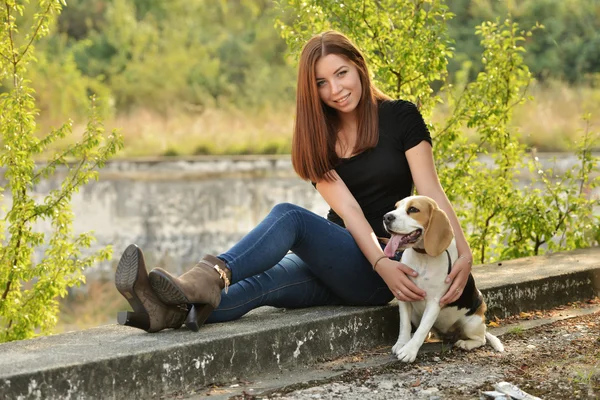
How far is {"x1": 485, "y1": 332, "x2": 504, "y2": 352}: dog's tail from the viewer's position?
3.85 meters

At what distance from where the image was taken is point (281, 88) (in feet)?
72.1

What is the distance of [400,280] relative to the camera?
3592mm

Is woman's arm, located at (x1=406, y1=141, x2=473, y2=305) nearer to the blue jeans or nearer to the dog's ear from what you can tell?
the dog's ear

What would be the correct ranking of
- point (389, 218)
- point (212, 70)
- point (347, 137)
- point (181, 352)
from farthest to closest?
point (212, 70) → point (347, 137) → point (389, 218) → point (181, 352)

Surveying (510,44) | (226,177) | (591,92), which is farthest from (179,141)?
(510,44)

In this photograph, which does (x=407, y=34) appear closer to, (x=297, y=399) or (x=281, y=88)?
(x=297, y=399)

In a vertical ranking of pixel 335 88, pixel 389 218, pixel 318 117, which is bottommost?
pixel 389 218

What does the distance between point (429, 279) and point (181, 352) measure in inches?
41.3

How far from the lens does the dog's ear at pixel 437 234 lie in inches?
137

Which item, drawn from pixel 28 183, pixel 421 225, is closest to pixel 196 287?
pixel 421 225

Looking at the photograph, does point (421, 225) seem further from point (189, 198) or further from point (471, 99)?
point (189, 198)

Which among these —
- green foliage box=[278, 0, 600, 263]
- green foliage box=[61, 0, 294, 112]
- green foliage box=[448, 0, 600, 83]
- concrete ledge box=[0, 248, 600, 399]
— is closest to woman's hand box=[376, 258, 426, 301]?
concrete ledge box=[0, 248, 600, 399]

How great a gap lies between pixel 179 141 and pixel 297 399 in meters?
13.6

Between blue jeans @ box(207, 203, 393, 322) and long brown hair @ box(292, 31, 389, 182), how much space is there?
0.28 meters
